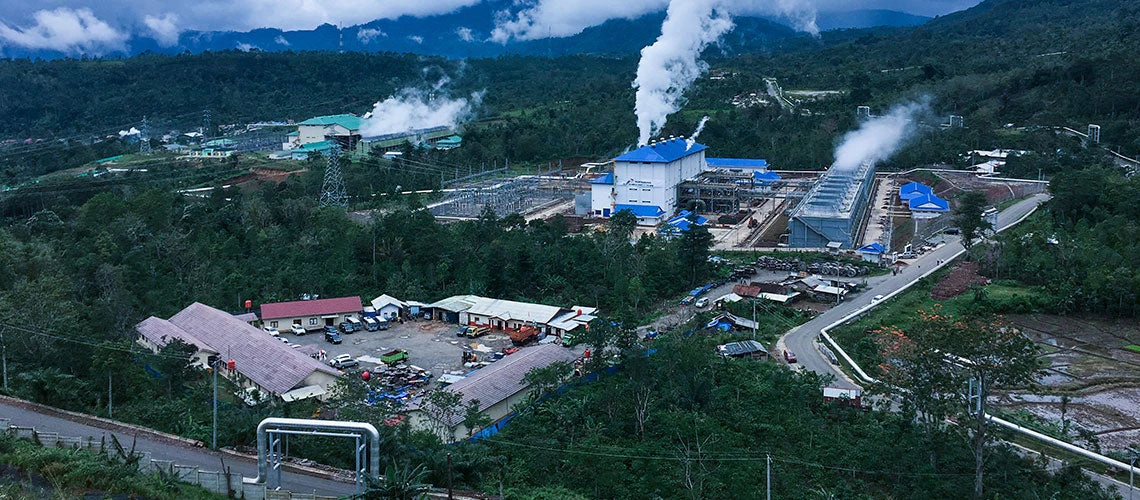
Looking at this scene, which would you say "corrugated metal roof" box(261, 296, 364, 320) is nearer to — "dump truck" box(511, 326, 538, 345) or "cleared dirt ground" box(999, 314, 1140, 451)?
"dump truck" box(511, 326, 538, 345)

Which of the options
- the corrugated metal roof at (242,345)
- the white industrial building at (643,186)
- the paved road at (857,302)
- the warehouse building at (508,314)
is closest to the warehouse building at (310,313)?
the corrugated metal roof at (242,345)

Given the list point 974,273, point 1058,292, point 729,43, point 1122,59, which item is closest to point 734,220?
point 974,273

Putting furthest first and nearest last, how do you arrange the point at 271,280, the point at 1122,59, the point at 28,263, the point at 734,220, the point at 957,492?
the point at 1122,59, the point at 734,220, the point at 271,280, the point at 28,263, the point at 957,492

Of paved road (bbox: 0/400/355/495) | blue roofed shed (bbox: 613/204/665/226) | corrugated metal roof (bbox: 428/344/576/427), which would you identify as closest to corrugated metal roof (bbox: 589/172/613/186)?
blue roofed shed (bbox: 613/204/665/226)

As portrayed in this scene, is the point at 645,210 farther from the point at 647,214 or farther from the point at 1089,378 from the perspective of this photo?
the point at 1089,378

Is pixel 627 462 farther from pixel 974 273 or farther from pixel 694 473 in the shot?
pixel 974 273

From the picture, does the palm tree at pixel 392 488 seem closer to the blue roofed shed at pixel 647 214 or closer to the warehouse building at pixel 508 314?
the warehouse building at pixel 508 314
